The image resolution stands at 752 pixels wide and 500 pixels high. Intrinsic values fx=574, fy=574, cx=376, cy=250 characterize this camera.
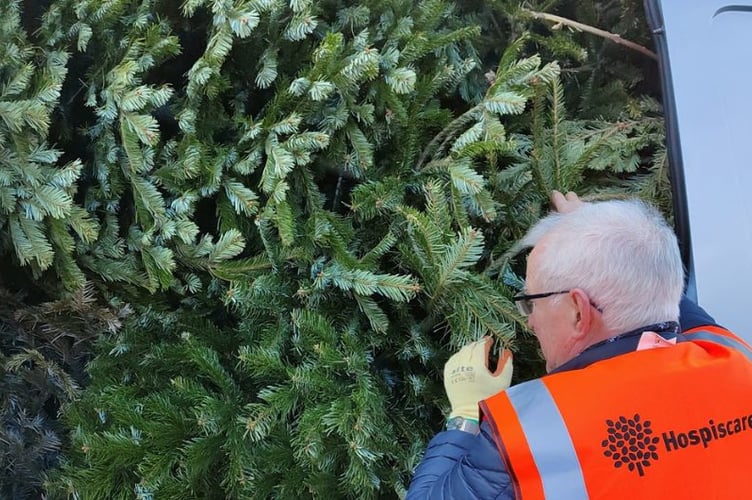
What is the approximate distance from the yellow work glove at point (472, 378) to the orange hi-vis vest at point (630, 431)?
307mm

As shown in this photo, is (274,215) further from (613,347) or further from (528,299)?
(613,347)

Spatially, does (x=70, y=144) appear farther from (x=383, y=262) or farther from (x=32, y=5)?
(x=383, y=262)

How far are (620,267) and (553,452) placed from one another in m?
0.46

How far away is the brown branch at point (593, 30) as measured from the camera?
218 centimetres

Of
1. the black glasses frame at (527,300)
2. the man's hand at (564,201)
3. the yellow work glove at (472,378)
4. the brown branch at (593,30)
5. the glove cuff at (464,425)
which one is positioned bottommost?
the glove cuff at (464,425)

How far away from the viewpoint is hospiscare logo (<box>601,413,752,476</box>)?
1147 mm

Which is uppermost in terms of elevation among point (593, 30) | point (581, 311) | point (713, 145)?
point (593, 30)

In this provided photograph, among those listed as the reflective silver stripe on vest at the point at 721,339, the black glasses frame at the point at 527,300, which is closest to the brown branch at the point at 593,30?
the reflective silver stripe on vest at the point at 721,339

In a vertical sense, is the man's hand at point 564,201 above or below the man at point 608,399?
above

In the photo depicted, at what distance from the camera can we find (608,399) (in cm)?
118

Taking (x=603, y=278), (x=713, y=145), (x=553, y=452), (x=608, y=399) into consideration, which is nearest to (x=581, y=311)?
(x=603, y=278)

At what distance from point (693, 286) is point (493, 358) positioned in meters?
0.66

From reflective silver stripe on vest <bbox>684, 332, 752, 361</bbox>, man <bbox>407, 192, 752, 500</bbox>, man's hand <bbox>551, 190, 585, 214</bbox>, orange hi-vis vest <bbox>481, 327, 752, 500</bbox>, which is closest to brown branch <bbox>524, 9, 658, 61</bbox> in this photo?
man's hand <bbox>551, 190, 585, 214</bbox>

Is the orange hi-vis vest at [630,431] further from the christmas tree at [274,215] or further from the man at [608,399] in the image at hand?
the christmas tree at [274,215]
